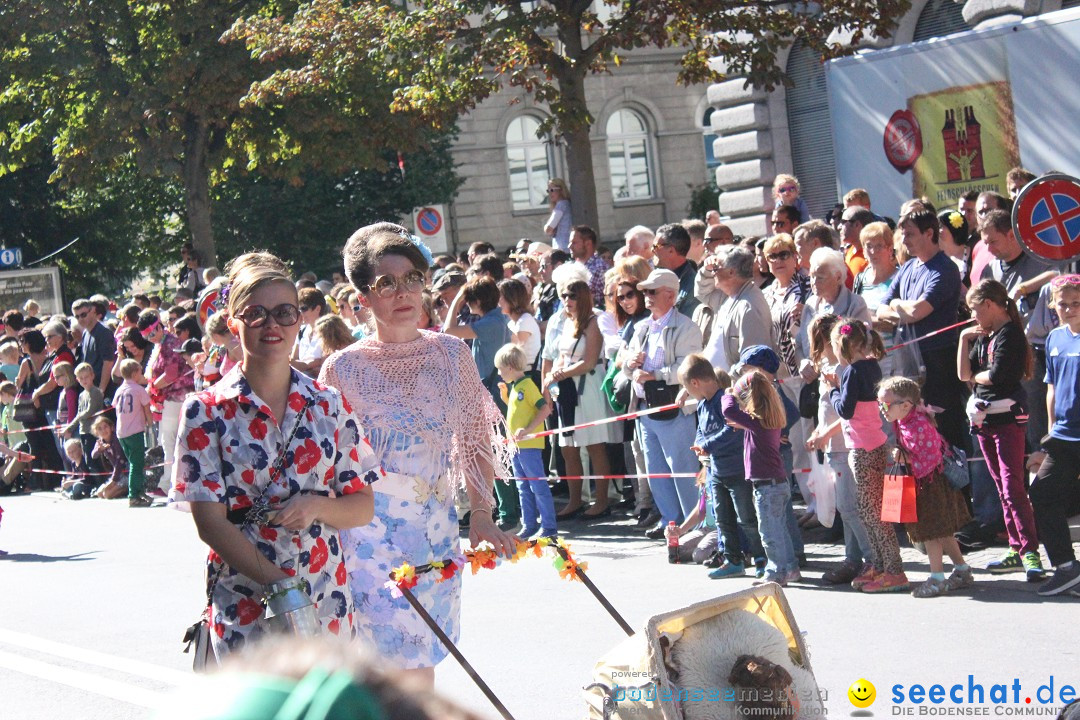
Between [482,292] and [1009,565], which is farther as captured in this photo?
[482,292]

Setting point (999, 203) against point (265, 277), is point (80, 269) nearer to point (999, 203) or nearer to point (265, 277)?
point (999, 203)

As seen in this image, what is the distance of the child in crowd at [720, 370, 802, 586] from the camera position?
348 inches

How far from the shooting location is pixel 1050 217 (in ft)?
28.7

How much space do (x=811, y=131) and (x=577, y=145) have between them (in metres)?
3.94

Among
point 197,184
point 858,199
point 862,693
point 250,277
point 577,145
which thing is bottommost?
point 862,693

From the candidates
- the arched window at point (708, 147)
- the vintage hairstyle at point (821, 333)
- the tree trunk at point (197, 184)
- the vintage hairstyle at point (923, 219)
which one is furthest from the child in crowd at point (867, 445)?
the arched window at point (708, 147)

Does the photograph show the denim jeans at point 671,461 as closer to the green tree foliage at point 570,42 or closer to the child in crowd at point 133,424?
the green tree foliage at point 570,42

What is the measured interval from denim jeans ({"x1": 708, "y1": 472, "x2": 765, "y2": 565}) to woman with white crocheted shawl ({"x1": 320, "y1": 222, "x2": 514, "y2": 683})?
409 cm

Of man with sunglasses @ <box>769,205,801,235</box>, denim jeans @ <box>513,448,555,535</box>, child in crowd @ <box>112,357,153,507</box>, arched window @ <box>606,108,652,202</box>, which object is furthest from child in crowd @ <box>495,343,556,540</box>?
arched window @ <box>606,108,652,202</box>

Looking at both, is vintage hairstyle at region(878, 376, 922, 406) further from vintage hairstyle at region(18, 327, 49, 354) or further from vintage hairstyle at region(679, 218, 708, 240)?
vintage hairstyle at region(18, 327, 49, 354)

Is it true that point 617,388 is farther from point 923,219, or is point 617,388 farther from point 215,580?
point 215,580

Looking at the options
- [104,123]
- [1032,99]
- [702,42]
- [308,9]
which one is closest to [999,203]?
[1032,99]

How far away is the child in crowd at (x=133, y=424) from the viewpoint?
16734 millimetres

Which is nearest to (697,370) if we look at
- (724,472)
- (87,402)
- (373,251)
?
(724,472)
